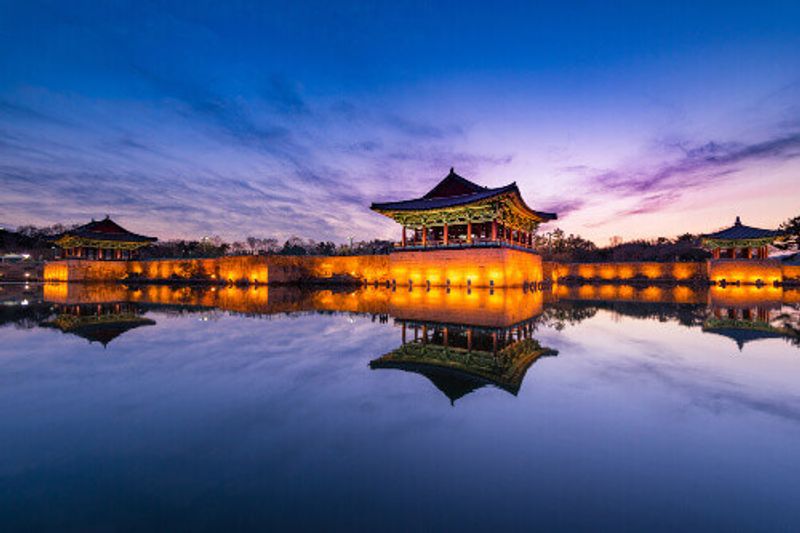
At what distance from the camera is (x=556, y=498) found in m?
2.44

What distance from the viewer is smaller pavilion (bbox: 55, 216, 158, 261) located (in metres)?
41.8

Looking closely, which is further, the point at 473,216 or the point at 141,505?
the point at 473,216

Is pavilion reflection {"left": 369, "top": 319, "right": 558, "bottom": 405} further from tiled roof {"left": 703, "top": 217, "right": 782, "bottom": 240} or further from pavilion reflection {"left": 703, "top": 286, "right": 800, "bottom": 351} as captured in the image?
tiled roof {"left": 703, "top": 217, "right": 782, "bottom": 240}

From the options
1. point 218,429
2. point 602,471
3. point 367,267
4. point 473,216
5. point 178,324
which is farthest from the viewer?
point 367,267

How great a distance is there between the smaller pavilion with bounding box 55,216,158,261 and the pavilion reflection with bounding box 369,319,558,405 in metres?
48.4

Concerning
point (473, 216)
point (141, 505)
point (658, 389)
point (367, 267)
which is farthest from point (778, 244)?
point (141, 505)

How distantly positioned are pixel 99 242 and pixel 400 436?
53.2m

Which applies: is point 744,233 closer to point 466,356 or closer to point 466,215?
point 466,215

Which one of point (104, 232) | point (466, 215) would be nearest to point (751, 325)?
point (466, 215)

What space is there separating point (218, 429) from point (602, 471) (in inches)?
135

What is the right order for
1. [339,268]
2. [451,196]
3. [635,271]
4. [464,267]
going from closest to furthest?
[464,267], [451,196], [339,268], [635,271]

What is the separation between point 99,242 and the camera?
4278 cm

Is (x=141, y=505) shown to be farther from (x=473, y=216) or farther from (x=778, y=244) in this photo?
(x=778, y=244)

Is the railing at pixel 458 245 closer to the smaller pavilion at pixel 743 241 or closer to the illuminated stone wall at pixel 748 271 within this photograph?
the smaller pavilion at pixel 743 241
